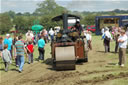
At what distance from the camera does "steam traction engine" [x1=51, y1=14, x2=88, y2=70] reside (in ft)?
35.2

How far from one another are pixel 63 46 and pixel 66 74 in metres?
1.56

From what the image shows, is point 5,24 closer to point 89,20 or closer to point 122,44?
point 89,20

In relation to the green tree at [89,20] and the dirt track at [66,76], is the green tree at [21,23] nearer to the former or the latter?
the green tree at [89,20]

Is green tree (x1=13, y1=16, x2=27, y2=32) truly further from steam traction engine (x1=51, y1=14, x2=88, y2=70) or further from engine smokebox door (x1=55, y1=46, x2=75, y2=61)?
engine smokebox door (x1=55, y1=46, x2=75, y2=61)

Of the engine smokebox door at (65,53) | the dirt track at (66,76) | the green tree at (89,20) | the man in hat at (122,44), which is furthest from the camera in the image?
the green tree at (89,20)

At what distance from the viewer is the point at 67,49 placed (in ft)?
35.9

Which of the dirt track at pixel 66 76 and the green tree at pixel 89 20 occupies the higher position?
the green tree at pixel 89 20

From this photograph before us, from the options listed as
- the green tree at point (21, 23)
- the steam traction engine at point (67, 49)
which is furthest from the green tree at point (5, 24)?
the steam traction engine at point (67, 49)

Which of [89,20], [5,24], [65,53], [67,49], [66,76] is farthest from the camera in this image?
[5,24]

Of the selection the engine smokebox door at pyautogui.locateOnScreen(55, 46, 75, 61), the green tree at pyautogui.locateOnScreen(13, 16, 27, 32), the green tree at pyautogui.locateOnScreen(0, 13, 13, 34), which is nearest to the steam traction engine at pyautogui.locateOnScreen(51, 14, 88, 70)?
the engine smokebox door at pyautogui.locateOnScreen(55, 46, 75, 61)

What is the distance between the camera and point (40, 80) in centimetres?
945

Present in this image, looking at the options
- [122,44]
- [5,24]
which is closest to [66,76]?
[122,44]

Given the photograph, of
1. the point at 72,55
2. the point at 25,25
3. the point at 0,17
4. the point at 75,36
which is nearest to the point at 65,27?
the point at 75,36

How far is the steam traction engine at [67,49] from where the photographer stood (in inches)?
423
